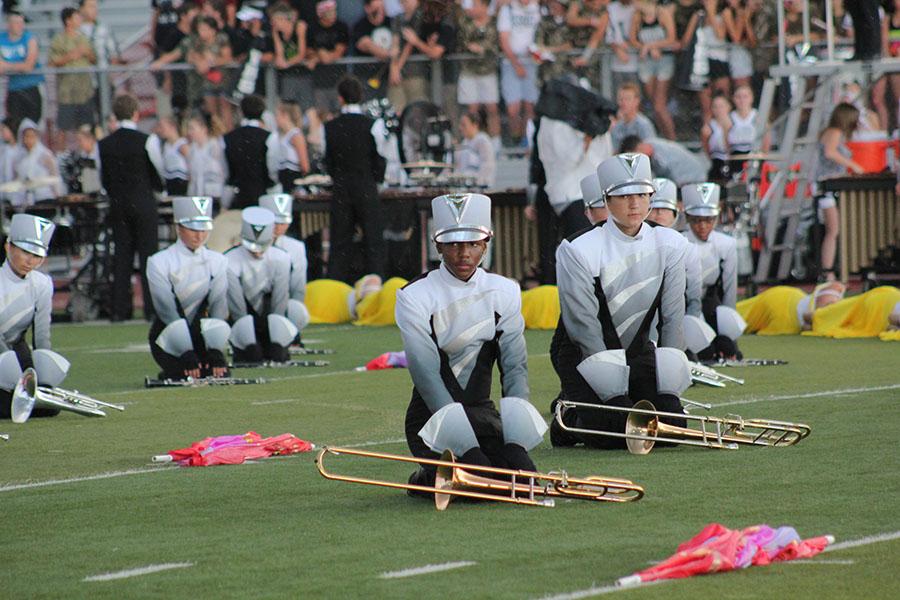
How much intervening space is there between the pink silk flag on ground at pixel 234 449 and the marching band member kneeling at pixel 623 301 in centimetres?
138

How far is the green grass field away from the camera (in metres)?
5.53

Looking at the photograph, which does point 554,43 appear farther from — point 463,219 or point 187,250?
point 463,219

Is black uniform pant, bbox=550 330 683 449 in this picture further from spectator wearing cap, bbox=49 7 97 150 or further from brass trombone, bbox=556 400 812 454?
spectator wearing cap, bbox=49 7 97 150

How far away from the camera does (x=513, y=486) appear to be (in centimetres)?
684

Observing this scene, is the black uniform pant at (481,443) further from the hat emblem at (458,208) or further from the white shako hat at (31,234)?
the white shako hat at (31,234)

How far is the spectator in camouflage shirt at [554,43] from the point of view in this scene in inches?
837

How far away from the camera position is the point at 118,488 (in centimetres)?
779

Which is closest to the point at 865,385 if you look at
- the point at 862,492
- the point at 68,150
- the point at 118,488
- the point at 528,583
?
the point at 862,492

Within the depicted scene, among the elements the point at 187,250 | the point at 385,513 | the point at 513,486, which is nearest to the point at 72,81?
the point at 187,250

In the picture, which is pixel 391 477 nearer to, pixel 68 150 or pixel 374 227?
pixel 374 227

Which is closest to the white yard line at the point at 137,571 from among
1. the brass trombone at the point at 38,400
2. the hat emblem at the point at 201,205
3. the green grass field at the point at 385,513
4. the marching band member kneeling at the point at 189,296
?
the green grass field at the point at 385,513

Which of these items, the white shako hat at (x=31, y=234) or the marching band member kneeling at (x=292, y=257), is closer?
the white shako hat at (x=31, y=234)

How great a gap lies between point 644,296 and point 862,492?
6.93 ft

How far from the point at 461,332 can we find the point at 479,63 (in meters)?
14.6
